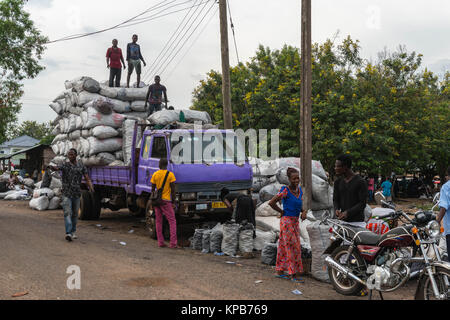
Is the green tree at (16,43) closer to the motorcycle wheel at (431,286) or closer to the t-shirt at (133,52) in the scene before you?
the t-shirt at (133,52)

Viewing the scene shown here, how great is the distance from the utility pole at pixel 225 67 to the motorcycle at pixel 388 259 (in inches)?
263

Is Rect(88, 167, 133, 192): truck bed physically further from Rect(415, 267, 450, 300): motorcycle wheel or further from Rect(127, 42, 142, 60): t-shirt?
Rect(415, 267, 450, 300): motorcycle wheel

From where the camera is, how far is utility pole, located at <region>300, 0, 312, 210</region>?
10.3 meters

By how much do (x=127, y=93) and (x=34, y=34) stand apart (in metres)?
16.3

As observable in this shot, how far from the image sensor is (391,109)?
2100 centimetres

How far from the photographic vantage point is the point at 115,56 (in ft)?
46.9

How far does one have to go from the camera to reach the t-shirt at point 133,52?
572 inches

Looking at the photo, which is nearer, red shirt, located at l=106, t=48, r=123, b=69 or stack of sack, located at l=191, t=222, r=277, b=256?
stack of sack, located at l=191, t=222, r=277, b=256

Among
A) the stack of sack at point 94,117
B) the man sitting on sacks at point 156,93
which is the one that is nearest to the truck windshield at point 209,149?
the stack of sack at point 94,117

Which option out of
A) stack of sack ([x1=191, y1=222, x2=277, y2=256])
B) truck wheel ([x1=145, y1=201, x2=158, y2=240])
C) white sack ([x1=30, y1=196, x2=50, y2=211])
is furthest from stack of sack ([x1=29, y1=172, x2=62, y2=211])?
stack of sack ([x1=191, y1=222, x2=277, y2=256])

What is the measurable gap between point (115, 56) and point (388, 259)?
11445mm

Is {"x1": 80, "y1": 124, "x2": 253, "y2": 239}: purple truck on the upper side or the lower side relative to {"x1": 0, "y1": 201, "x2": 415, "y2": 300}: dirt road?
upper

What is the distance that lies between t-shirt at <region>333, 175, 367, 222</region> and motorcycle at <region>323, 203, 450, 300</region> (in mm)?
198
